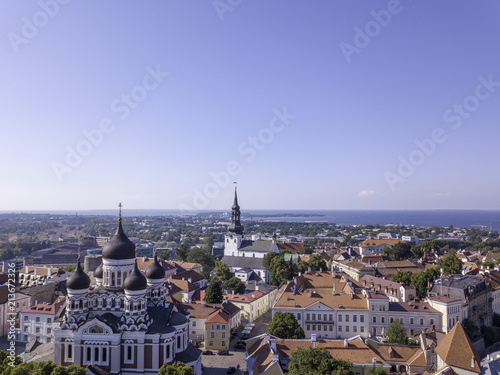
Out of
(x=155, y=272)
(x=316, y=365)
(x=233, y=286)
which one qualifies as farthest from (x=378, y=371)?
(x=233, y=286)

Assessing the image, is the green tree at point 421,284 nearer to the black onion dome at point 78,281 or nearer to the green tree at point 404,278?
the green tree at point 404,278

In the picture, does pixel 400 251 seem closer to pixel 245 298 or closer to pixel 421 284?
pixel 421 284

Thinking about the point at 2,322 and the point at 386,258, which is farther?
the point at 386,258

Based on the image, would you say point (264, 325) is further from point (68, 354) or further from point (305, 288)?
point (68, 354)

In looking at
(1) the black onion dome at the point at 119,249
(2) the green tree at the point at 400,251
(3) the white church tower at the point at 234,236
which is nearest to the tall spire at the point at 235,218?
(3) the white church tower at the point at 234,236

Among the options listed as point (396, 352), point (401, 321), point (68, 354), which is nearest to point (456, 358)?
point (396, 352)
